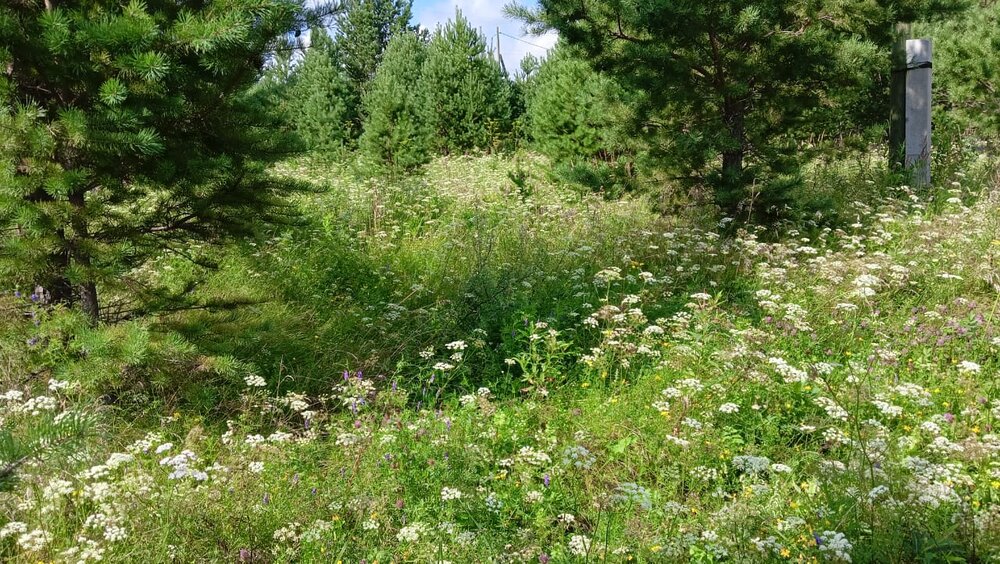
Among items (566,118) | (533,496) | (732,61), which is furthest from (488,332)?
(566,118)

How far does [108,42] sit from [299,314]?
2389 millimetres

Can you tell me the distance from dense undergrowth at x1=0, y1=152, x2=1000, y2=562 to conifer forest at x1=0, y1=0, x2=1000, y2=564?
0.8 inches

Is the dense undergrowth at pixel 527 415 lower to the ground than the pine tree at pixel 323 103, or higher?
lower

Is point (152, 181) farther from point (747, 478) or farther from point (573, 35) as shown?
point (573, 35)

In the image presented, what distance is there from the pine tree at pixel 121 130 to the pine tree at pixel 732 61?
3.03 meters

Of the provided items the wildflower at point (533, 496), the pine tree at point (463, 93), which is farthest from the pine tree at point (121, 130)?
the pine tree at point (463, 93)

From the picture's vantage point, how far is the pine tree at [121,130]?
290 centimetres

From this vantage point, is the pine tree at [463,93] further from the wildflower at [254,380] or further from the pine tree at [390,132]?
the wildflower at [254,380]

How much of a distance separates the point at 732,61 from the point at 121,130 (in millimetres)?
4819

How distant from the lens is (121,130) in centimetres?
299

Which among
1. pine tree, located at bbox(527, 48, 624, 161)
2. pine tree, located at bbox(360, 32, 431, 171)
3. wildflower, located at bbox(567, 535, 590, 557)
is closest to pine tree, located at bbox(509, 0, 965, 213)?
wildflower, located at bbox(567, 535, 590, 557)

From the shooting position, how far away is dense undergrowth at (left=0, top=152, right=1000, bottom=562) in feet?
7.23

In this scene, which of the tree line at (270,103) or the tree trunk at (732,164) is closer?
the tree line at (270,103)

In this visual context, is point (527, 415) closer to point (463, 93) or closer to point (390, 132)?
point (390, 132)
